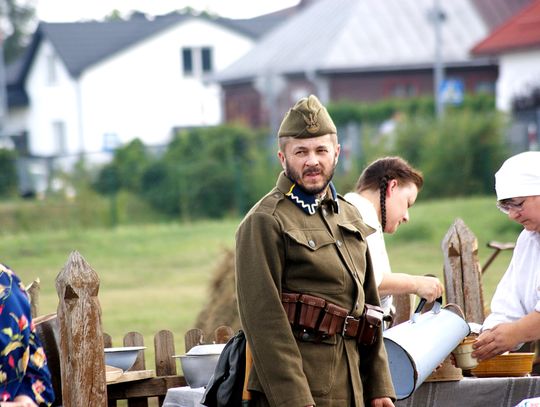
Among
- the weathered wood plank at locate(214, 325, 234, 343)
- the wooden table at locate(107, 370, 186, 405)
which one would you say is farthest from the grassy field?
the wooden table at locate(107, 370, 186, 405)

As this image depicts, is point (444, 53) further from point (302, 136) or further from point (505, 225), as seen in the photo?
point (302, 136)

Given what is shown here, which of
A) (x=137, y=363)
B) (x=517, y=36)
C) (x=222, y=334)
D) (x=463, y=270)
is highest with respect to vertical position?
(x=517, y=36)

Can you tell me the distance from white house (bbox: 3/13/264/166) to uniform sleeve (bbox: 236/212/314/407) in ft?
163

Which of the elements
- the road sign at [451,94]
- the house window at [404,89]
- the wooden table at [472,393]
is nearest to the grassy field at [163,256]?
the wooden table at [472,393]

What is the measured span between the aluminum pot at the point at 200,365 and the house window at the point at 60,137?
52.6 metres

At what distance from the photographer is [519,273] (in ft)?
17.0

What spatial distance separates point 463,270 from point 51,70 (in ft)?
173

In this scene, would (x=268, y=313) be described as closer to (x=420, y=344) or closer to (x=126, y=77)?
(x=420, y=344)

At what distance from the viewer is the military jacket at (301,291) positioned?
3.92 metres

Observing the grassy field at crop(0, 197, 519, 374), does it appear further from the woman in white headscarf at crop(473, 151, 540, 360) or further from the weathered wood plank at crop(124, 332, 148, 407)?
the woman in white headscarf at crop(473, 151, 540, 360)

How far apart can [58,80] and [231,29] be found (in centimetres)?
859

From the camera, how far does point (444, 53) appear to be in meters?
45.3

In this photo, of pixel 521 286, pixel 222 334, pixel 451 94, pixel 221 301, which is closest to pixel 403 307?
pixel 222 334

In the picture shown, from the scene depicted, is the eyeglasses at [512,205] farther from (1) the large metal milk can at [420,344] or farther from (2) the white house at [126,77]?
(2) the white house at [126,77]
